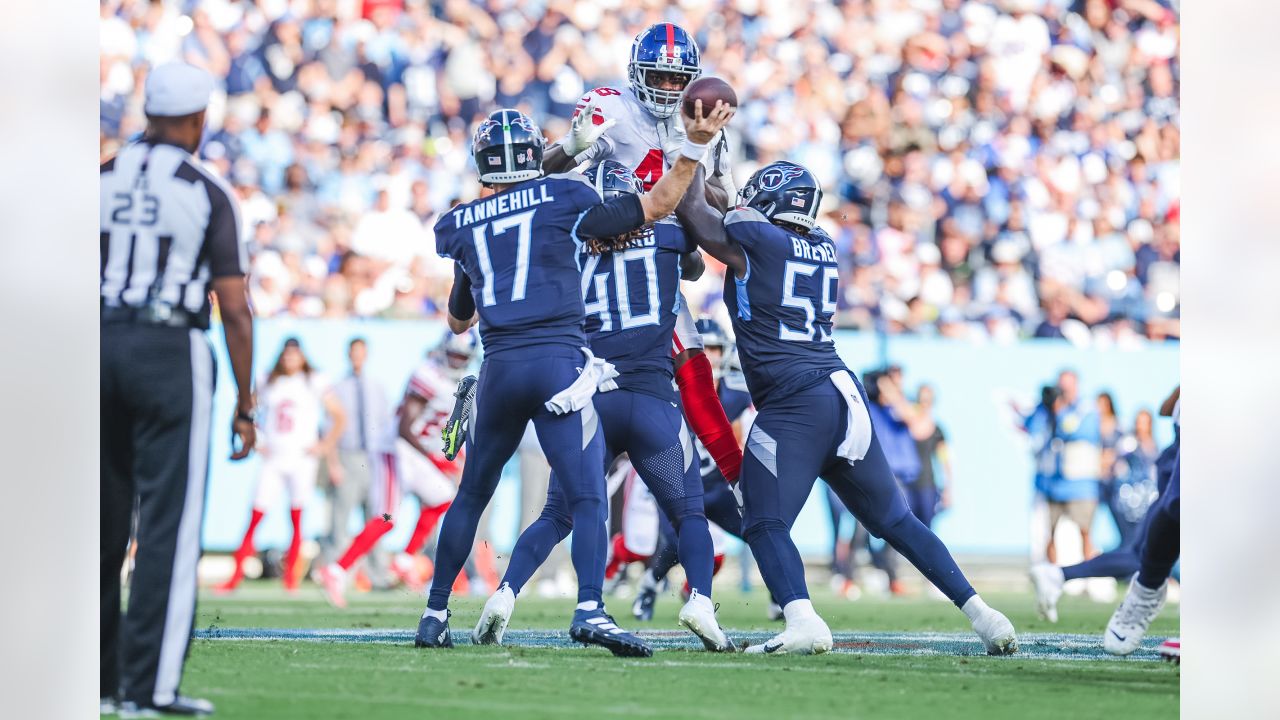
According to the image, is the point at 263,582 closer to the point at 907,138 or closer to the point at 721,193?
the point at 721,193

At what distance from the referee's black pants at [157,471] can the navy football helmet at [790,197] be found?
121 inches

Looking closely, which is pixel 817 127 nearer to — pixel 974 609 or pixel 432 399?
pixel 432 399

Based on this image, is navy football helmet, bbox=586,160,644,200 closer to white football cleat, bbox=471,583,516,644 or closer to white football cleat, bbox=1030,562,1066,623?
white football cleat, bbox=471,583,516,644

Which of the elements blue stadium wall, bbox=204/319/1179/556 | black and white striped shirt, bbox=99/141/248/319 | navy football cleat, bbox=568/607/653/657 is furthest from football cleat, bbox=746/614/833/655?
blue stadium wall, bbox=204/319/1179/556

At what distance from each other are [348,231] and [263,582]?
12.3ft

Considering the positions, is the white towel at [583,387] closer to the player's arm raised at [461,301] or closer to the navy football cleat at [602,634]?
the player's arm raised at [461,301]

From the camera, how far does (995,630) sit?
7535 mm

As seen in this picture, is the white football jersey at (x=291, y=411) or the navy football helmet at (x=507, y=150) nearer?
the navy football helmet at (x=507, y=150)

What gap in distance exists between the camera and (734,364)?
36.0ft

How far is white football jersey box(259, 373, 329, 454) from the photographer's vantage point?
44.8ft

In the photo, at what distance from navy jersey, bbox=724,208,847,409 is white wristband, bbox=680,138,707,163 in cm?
A: 59

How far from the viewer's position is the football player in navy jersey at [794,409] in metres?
7.36

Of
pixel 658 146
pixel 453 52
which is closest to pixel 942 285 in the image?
pixel 453 52

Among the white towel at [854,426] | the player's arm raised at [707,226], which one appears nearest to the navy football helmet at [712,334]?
the player's arm raised at [707,226]
